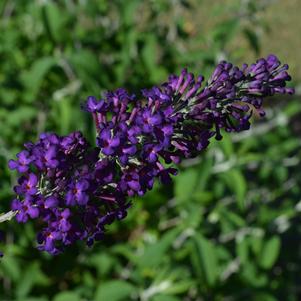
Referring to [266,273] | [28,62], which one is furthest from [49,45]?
[266,273]

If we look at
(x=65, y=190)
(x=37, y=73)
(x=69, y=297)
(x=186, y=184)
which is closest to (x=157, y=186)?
(x=186, y=184)

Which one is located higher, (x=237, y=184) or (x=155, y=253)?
(x=237, y=184)

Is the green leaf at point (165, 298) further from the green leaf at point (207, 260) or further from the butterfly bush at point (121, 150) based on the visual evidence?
the butterfly bush at point (121, 150)

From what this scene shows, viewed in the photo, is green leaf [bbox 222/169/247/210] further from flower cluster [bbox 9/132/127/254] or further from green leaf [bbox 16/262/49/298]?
flower cluster [bbox 9/132/127/254]

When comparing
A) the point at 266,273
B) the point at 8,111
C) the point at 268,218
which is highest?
the point at 8,111

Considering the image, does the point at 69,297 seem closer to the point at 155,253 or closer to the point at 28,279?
the point at 28,279

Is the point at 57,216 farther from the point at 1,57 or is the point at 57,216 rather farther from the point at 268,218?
the point at 1,57
